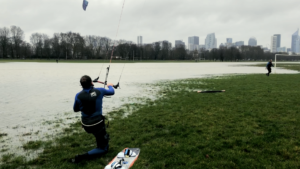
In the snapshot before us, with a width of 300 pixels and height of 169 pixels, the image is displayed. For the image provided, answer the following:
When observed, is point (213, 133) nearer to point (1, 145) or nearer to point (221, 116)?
point (221, 116)

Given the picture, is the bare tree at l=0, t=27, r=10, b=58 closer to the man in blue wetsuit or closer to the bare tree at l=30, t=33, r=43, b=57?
the bare tree at l=30, t=33, r=43, b=57

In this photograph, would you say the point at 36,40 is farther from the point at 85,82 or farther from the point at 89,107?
the point at 89,107

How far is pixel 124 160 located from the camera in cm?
500

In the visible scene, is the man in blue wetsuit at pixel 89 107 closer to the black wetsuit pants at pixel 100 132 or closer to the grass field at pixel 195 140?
the black wetsuit pants at pixel 100 132

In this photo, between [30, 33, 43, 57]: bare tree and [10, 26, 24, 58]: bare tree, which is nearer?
[10, 26, 24, 58]: bare tree

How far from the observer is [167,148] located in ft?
18.8

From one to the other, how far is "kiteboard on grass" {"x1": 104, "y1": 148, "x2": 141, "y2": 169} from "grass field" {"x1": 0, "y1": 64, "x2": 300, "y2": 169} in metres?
0.16

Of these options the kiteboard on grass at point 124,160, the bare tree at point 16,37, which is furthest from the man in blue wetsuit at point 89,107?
the bare tree at point 16,37

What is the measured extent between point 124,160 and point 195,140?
2.34 m

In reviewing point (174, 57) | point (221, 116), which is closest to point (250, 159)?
point (221, 116)

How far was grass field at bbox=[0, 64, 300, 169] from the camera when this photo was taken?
4.98 m

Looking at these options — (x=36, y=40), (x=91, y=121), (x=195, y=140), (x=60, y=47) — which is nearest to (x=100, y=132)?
(x=91, y=121)

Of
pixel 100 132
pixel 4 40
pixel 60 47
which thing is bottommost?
pixel 100 132

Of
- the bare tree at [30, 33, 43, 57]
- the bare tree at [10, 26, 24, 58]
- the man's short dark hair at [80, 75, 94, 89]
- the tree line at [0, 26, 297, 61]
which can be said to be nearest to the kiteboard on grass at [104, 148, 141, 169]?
the man's short dark hair at [80, 75, 94, 89]
